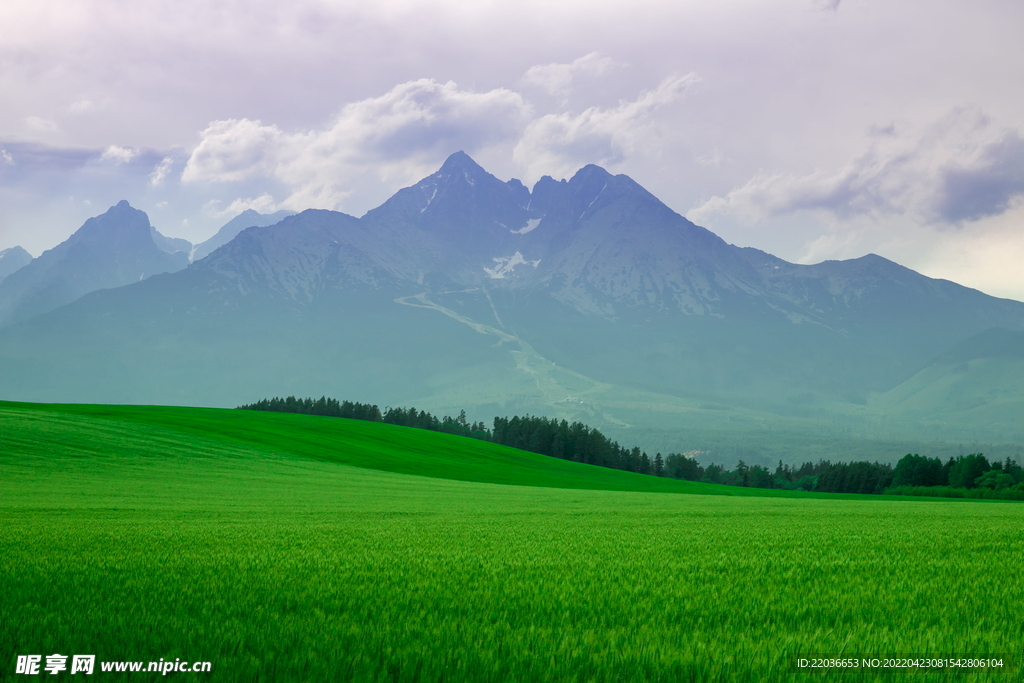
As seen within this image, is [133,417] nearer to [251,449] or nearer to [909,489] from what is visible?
[251,449]

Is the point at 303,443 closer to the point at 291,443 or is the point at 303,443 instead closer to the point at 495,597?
the point at 291,443

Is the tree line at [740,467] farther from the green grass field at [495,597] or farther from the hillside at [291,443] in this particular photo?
the green grass field at [495,597]

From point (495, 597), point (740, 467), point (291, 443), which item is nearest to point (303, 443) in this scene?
point (291, 443)

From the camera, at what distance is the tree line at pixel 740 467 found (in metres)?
104

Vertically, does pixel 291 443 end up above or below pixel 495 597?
below

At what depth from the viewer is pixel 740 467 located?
163m

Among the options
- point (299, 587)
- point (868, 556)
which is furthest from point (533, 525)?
point (299, 587)

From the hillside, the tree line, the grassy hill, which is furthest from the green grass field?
the tree line

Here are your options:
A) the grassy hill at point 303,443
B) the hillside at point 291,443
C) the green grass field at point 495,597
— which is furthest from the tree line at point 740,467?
the green grass field at point 495,597

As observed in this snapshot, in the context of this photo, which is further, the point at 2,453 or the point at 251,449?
the point at 251,449

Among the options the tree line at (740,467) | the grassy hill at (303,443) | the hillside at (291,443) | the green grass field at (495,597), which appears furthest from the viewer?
the tree line at (740,467)

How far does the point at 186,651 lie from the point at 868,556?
11.8 m

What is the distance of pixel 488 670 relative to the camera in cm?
565

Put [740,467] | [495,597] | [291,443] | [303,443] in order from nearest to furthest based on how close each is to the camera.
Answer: [495,597], [291,443], [303,443], [740,467]
